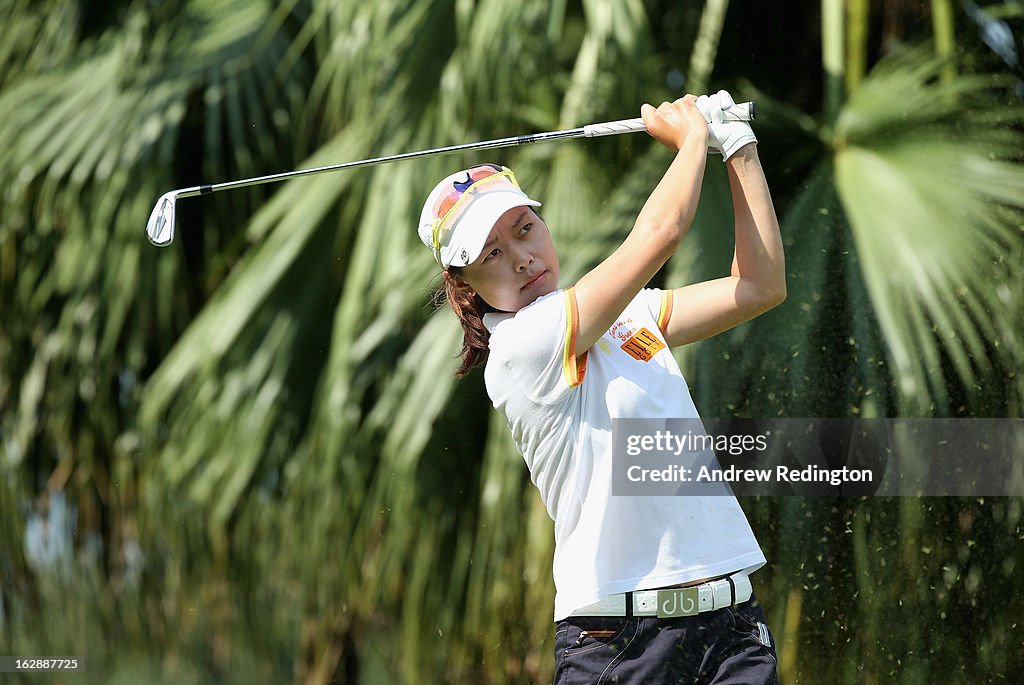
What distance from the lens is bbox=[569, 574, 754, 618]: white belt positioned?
4.93 ft

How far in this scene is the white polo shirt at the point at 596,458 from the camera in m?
1.52

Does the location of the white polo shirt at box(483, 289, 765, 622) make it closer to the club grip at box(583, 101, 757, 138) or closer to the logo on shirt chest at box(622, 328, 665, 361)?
the logo on shirt chest at box(622, 328, 665, 361)

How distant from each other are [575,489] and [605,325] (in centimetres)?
23

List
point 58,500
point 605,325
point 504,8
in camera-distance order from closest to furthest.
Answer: point 605,325
point 504,8
point 58,500

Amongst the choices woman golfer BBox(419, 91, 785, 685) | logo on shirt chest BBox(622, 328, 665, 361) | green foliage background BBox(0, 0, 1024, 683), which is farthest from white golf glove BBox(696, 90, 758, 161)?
green foliage background BBox(0, 0, 1024, 683)

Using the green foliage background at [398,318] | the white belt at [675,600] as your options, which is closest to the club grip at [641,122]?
the white belt at [675,600]

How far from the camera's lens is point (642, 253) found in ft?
4.92

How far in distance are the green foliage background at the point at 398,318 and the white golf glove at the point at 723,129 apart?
77 cm

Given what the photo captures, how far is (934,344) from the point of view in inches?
89.8

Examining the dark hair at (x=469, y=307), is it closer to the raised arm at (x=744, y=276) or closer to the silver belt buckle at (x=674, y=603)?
the raised arm at (x=744, y=276)

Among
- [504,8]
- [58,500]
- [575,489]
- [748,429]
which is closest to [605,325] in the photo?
[575,489]

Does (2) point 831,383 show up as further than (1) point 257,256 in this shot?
No

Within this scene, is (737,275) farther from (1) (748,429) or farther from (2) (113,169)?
(2) (113,169)

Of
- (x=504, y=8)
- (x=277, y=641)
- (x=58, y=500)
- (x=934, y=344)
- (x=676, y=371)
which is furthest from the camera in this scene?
(x=58, y=500)
